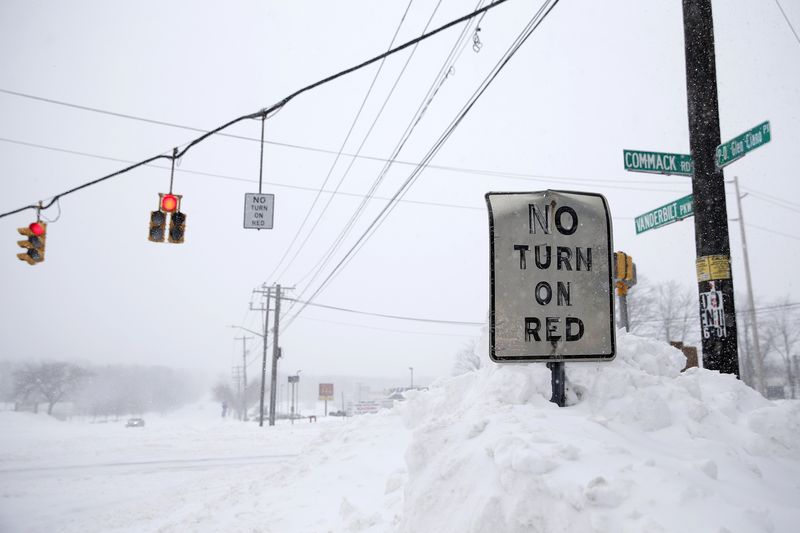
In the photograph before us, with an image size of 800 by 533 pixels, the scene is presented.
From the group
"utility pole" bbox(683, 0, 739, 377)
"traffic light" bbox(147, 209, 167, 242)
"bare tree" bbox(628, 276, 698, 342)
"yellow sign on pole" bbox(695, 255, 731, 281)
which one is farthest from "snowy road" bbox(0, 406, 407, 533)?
"bare tree" bbox(628, 276, 698, 342)

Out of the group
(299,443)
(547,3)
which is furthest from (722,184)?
(299,443)

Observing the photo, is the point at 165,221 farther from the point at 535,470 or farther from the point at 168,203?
the point at 535,470

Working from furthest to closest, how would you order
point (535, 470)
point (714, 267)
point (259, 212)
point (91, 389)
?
point (91, 389) < point (259, 212) < point (714, 267) < point (535, 470)

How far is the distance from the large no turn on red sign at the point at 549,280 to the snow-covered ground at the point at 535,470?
0.71 metres

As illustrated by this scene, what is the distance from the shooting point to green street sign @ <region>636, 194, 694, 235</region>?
237 inches

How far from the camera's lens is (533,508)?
2.84 meters

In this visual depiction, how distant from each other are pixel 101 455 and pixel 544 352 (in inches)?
641

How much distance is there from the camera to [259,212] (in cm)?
Result: 1041

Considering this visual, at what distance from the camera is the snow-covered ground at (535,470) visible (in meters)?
2.75

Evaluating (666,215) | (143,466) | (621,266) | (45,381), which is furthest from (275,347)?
(45,381)

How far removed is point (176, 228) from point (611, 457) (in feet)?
28.9

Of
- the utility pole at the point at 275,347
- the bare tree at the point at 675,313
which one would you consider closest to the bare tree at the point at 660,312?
the bare tree at the point at 675,313

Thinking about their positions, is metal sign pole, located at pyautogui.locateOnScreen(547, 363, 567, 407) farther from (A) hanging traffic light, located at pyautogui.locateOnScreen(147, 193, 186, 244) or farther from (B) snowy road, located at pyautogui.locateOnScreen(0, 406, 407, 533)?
(A) hanging traffic light, located at pyautogui.locateOnScreen(147, 193, 186, 244)

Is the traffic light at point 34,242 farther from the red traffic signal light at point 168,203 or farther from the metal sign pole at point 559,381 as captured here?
the metal sign pole at point 559,381
